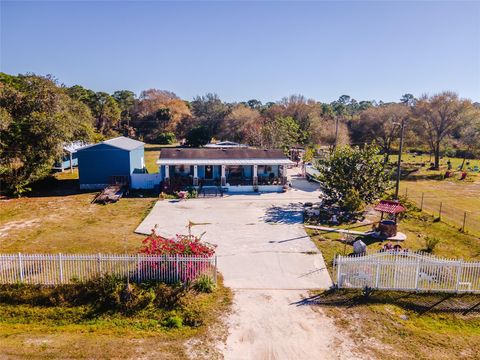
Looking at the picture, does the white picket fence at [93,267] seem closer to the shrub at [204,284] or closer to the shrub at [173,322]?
the shrub at [204,284]

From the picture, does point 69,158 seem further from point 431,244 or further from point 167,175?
point 431,244

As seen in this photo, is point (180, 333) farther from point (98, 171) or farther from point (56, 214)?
point (98, 171)

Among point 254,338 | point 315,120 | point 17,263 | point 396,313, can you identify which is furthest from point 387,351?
point 315,120

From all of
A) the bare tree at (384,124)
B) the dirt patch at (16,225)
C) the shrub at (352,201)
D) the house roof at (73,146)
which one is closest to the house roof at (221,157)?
the shrub at (352,201)

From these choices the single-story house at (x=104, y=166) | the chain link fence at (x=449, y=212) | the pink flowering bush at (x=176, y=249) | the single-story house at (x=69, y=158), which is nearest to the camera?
the pink flowering bush at (x=176, y=249)

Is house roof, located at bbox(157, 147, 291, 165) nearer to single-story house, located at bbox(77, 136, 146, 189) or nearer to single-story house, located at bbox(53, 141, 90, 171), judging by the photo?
single-story house, located at bbox(77, 136, 146, 189)

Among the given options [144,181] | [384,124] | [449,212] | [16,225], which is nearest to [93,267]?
[16,225]
